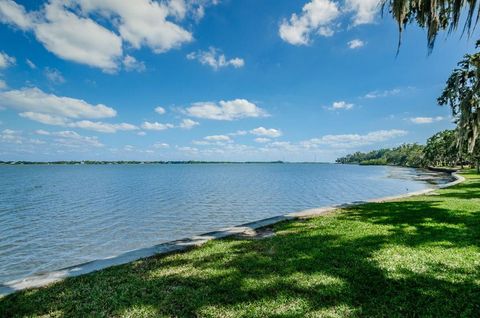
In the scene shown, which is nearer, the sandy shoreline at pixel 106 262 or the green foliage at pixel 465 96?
the sandy shoreline at pixel 106 262

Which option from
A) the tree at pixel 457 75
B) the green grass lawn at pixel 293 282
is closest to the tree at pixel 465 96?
the tree at pixel 457 75

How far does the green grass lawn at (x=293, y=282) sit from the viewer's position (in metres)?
5.44

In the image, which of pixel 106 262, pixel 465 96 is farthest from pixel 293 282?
pixel 465 96

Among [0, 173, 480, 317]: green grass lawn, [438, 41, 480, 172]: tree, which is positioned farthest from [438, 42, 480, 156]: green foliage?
[0, 173, 480, 317]: green grass lawn

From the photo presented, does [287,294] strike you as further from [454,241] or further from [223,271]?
[454,241]

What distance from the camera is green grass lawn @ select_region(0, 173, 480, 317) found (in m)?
5.44

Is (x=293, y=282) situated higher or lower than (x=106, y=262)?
higher

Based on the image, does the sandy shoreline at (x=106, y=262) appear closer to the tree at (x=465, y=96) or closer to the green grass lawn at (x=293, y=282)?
the green grass lawn at (x=293, y=282)

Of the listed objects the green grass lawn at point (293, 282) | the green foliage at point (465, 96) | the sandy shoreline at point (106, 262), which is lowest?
the sandy shoreline at point (106, 262)

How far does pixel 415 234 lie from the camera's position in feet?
32.4

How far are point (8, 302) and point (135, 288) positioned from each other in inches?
102

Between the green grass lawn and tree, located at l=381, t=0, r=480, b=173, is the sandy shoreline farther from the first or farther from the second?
tree, located at l=381, t=0, r=480, b=173

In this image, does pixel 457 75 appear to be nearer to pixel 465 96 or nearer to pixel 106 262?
pixel 465 96

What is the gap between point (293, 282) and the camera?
6.48 metres
